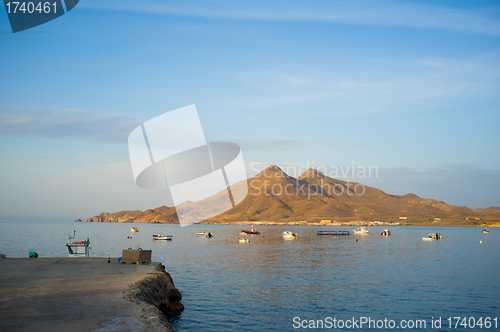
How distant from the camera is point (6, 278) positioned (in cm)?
2319

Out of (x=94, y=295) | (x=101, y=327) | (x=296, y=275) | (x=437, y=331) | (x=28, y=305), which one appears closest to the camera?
(x=101, y=327)

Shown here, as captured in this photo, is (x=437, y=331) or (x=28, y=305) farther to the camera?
(x=437, y=331)

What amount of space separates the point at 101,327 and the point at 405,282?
34362mm

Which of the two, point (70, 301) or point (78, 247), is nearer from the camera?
point (70, 301)

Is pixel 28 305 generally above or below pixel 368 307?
above

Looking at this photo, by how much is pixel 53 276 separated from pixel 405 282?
33696 mm

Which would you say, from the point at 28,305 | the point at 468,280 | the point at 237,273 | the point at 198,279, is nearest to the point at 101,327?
the point at 28,305

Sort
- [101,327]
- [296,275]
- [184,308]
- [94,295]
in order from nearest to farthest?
[101,327]
[94,295]
[184,308]
[296,275]

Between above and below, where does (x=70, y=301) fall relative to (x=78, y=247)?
above

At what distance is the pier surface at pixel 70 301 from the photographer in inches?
551

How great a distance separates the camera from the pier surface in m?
14.0

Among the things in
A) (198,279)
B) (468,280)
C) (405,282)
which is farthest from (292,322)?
(468,280)

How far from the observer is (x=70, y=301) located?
56.7ft

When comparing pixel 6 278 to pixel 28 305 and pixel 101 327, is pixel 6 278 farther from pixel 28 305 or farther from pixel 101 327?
pixel 101 327
